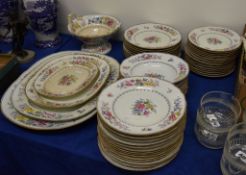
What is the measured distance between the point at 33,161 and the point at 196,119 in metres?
0.46

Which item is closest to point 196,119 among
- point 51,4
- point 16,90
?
point 16,90

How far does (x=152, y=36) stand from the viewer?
107cm

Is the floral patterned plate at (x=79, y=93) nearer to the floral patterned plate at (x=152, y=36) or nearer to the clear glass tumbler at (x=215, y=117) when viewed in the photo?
the floral patterned plate at (x=152, y=36)

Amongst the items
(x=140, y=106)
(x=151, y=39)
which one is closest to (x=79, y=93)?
(x=140, y=106)

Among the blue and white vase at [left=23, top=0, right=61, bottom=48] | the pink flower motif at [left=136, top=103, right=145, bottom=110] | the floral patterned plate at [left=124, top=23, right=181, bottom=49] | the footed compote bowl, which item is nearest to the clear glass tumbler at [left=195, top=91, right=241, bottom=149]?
the pink flower motif at [left=136, top=103, right=145, bottom=110]

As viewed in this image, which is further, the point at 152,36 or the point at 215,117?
the point at 152,36

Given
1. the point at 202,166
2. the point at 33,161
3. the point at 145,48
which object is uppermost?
the point at 145,48

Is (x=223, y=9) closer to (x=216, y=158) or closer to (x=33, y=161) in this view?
(x=216, y=158)

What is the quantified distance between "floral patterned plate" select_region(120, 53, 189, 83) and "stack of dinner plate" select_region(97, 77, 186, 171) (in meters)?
0.09

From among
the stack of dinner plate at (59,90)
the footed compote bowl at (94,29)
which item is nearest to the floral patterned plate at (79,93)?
the stack of dinner plate at (59,90)

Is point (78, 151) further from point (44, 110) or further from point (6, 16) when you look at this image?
point (6, 16)

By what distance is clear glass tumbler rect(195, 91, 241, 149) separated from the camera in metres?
0.77

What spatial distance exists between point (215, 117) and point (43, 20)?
2.16 feet

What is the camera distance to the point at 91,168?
794mm
